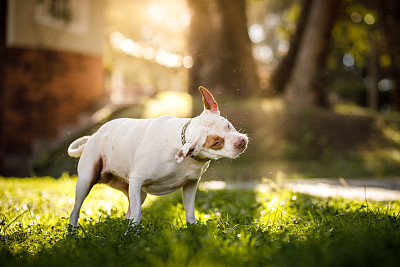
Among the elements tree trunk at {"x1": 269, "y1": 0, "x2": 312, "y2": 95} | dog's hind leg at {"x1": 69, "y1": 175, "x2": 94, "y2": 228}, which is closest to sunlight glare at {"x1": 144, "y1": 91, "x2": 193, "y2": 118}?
tree trunk at {"x1": 269, "y1": 0, "x2": 312, "y2": 95}

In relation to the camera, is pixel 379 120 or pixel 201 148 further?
pixel 379 120

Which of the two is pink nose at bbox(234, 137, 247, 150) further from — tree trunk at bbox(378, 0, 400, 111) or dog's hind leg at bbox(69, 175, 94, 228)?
tree trunk at bbox(378, 0, 400, 111)

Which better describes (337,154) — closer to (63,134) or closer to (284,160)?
(284,160)

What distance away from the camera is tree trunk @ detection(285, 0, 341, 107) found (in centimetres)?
1453

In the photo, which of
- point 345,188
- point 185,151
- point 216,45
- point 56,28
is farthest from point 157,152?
point 56,28

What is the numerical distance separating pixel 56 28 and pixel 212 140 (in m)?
11.0

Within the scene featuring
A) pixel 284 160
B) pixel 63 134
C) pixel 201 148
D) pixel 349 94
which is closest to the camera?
pixel 201 148

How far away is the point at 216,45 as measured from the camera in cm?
1272

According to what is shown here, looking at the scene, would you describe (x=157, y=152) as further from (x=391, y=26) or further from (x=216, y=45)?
(x=391, y=26)

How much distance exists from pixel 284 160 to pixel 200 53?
4048 mm

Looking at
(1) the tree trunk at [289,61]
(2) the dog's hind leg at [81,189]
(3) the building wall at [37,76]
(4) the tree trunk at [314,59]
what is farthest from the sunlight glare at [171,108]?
(2) the dog's hind leg at [81,189]

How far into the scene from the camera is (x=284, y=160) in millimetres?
11617

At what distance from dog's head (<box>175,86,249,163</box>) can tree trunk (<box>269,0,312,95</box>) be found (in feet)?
40.7

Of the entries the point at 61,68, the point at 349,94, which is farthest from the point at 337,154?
the point at 349,94
